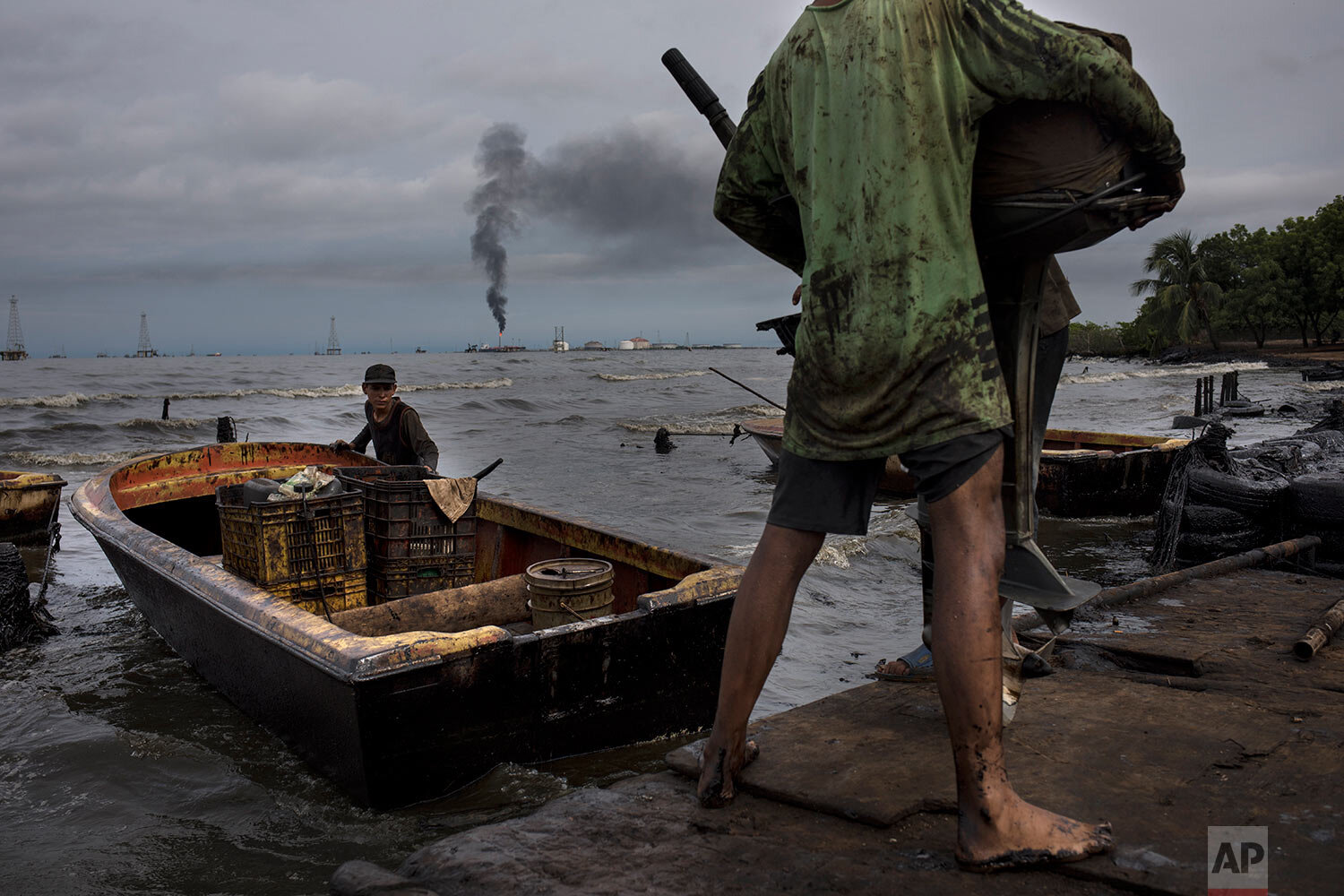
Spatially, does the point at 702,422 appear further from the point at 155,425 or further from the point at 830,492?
the point at 830,492

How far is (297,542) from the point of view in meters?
4.67

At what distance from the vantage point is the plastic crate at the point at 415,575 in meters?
5.09

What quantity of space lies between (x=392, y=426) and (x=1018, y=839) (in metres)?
5.78

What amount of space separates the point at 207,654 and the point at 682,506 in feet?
31.4

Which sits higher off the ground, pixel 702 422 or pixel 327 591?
pixel 327 591

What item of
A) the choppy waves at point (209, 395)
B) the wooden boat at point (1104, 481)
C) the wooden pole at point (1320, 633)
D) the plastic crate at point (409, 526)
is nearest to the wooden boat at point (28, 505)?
the plastic crate at point (409, 526)

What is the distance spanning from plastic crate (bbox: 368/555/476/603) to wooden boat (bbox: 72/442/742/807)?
0.21 m

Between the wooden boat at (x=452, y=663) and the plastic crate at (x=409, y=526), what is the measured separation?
28 cm

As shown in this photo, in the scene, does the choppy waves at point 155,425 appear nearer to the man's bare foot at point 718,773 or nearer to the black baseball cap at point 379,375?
the black baseball cap at point 379,375

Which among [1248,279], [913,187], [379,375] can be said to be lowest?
[379,375]

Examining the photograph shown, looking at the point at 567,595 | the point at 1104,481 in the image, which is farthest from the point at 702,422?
the point at 567,595

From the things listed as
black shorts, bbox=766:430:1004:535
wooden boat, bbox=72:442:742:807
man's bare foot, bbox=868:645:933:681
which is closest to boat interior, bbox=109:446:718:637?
wooden boat, bbox=72:442:742:807

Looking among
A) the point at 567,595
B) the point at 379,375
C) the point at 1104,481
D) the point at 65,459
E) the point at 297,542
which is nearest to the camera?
the point at 567,595

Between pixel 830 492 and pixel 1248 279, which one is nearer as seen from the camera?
pixel 830 492
